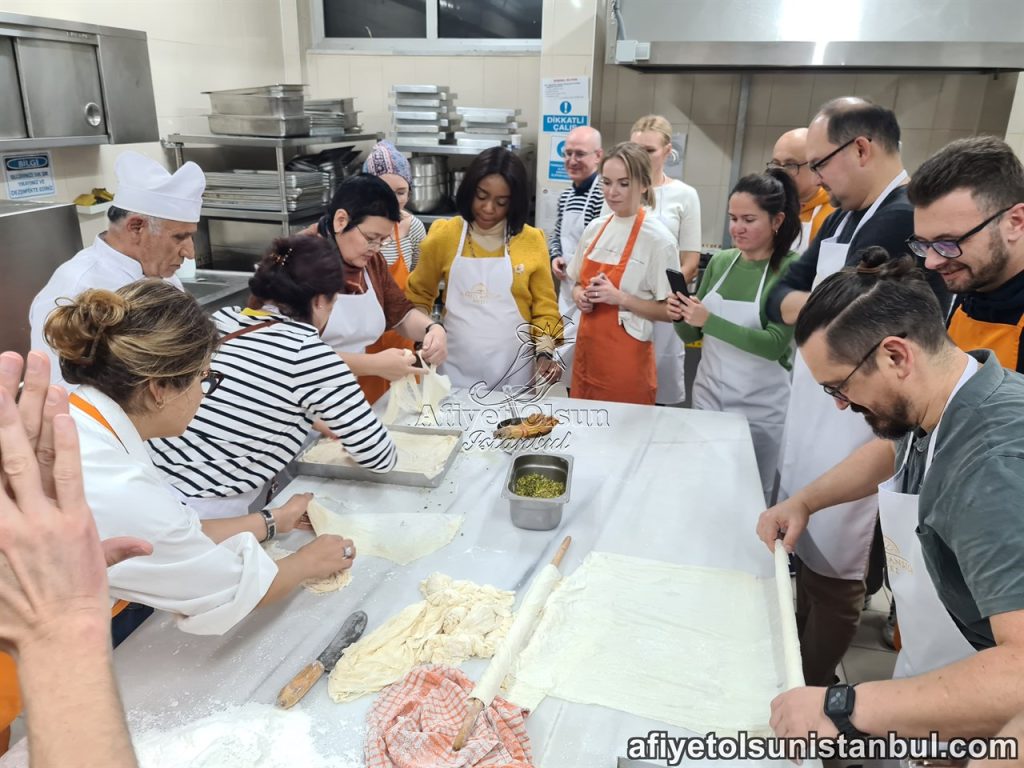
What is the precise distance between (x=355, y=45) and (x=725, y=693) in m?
4.76

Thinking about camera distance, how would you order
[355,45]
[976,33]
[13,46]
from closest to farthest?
[13,46] < [976,33] < [355,45]

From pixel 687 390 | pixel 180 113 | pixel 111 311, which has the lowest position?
pixel 687 390

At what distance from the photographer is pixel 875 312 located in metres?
1.12

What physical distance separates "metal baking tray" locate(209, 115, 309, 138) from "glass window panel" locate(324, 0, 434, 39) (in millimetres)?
1361

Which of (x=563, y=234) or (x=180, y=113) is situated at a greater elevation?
(x=180, y=113)

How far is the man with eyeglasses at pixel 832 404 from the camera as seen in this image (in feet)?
6.08

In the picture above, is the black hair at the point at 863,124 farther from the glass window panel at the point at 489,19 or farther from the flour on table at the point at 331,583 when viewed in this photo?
the glass window panel at the point at 489,19

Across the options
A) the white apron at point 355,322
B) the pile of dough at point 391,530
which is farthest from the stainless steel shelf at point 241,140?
the pile of dough at point 391,530

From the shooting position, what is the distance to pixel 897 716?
98 centimetres

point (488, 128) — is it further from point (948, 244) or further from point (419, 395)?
point (948, 244)

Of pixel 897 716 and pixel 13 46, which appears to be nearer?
pixel 897 716

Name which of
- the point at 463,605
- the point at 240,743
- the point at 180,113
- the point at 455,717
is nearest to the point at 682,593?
the point at 463,605

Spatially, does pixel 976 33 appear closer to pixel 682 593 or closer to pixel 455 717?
pixel 682 593

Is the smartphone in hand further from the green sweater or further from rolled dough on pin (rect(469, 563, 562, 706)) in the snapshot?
rolled dough on pin (rect(469, 563, 562, 706))
